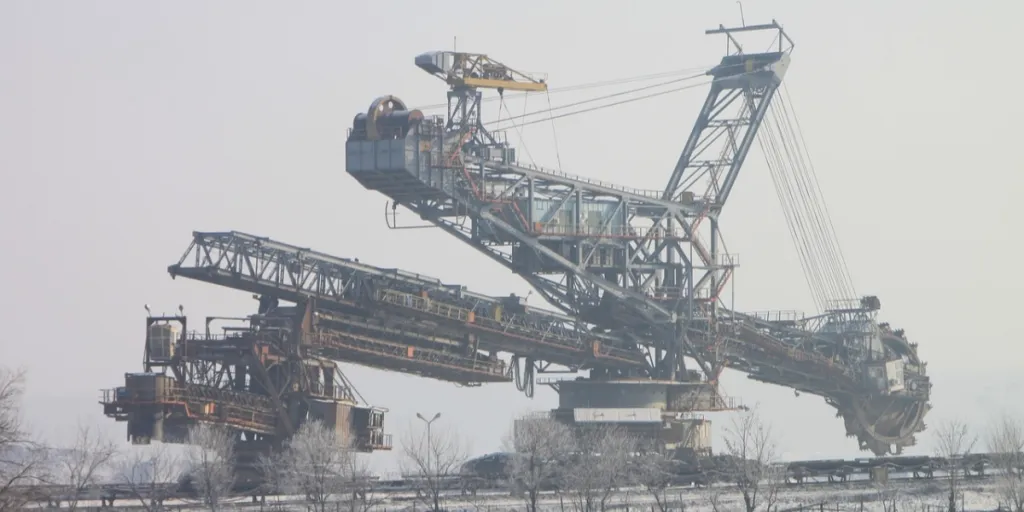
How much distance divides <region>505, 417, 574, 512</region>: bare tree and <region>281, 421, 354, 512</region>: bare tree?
523 inches

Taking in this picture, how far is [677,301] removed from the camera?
167125 millimetres

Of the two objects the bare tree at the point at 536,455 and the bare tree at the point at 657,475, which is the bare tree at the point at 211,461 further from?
the bare tree at the point at 657,475

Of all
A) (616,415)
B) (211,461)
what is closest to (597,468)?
(211,461)

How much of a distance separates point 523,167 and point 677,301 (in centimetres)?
2499

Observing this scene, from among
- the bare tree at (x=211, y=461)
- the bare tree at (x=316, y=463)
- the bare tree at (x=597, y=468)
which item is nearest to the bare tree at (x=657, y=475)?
the bare tree at (x=597, y=468)

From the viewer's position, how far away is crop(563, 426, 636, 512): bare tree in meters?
118

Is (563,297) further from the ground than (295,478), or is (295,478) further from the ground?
(563,297)

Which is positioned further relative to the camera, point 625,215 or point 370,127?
point 625,215

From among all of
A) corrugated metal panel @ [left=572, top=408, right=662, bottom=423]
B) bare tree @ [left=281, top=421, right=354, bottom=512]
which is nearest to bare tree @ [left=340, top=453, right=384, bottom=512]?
bare tree @ [left=281, top=421, right=354, bottom=512]

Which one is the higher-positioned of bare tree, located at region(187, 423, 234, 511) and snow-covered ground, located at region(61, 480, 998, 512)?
bare tree, located at region(187, 423, 234, 511)

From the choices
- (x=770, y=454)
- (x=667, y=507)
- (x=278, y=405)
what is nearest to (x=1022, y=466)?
(x=770, y=454)

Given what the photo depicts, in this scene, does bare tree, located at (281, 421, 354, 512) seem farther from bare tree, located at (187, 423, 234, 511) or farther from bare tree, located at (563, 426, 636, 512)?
bare tree, located at (563, 426, 636, 512)

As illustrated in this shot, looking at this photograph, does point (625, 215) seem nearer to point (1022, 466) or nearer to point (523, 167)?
point (523, 167)

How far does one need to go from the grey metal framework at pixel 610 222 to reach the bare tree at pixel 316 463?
22889 mm
